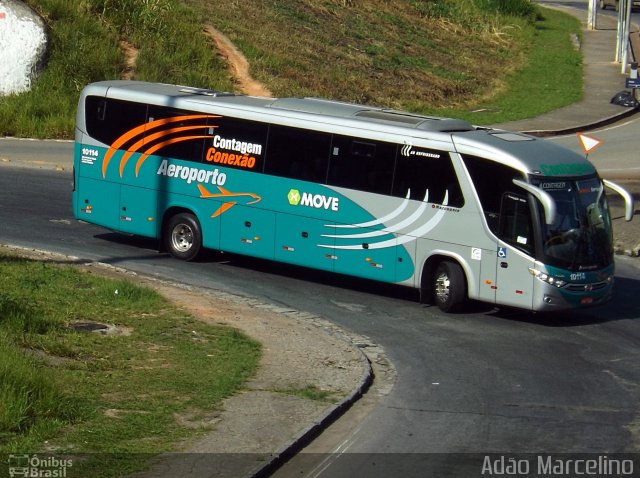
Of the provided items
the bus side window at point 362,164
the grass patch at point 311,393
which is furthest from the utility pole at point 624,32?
the grass patch at point 311,393

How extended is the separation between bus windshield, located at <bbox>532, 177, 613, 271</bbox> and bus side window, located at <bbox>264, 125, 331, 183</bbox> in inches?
153

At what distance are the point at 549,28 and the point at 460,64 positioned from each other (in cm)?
1638

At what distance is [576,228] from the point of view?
16906 mm

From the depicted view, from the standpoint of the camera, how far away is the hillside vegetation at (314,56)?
35.0 m

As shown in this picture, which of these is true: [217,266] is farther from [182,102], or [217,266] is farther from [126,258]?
[182,102]

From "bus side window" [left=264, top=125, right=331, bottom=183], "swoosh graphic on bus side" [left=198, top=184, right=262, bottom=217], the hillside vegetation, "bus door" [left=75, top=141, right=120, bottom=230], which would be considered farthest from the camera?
the hillside vegetation

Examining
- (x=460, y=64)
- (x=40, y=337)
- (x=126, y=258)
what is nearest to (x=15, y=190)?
(x=126, y=258)

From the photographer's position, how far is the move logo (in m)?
18.7

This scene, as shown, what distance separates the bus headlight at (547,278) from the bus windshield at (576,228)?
0.20 m

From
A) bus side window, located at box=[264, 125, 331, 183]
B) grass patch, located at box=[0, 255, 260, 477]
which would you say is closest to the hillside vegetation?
bus side window, located at box=[264, 125, 331, 183]

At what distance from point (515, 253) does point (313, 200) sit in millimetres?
3765

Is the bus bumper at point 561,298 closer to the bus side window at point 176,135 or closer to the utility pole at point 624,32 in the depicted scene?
the bus side window at point 176,135

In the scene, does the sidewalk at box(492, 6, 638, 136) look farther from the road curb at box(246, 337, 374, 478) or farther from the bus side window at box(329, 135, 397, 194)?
the road curb at box(246, 337, 374, 478)

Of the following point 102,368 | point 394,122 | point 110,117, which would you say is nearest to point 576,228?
point 394,122
